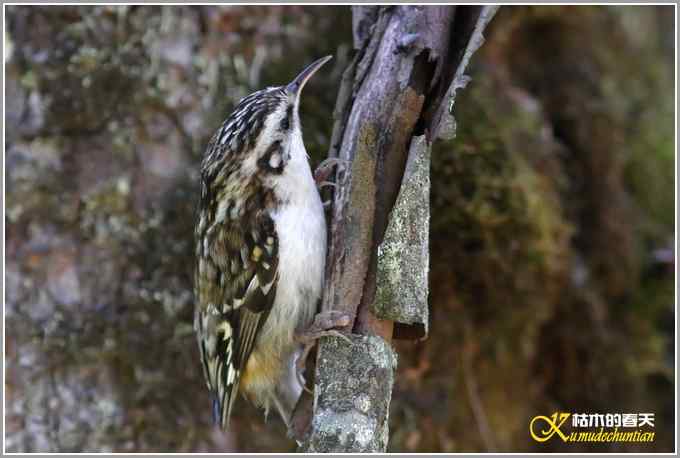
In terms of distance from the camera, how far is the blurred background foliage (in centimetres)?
231

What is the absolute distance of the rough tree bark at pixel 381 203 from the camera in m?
1.69

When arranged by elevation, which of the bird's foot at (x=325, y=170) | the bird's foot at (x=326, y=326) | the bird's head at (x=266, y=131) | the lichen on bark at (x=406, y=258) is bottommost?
the bird's foot at (x=326, y=326)

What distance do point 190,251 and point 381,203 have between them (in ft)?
2.70

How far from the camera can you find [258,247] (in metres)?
2.11

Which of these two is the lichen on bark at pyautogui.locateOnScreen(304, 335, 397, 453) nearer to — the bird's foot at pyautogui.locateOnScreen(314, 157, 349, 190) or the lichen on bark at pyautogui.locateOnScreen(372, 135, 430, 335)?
the lichen on bark at pyautogui.locateOnScreen(372, 135, 430, 335)

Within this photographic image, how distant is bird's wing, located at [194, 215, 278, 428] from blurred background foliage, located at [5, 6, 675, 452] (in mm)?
165

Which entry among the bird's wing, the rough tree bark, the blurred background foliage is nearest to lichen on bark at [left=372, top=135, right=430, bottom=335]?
the rough tree bark

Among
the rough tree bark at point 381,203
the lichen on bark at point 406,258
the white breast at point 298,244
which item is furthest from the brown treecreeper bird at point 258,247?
the lichen on bark at point 406,258

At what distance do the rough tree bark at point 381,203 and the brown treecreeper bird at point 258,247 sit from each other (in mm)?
153

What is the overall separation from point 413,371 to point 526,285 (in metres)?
0.51

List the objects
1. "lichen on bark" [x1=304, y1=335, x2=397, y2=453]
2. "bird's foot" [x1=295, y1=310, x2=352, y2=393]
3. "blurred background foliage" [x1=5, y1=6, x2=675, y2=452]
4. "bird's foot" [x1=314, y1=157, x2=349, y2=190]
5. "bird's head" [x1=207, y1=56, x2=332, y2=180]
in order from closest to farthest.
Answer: "lichen on bark" [x1=304, y1=335, x2=397, y2=453] < "bird's foot" [x1=295, y1=310, x2=352, y2=393] < "bird's foot" [x1=314, y1=157, x2=349, y2=190] < "bird's head" [x1=207, y1=56, x2=332, y2=180] < "blurred background foliage" [x1=5, y1=6, x2=675, y2=452]

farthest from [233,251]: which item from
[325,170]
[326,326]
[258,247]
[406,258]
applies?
[406,258]

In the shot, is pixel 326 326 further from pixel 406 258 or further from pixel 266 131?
pixel 266 131

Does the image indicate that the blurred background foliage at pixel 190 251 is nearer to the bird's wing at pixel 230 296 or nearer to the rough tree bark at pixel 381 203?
the bird's wing at pixel 230 296
